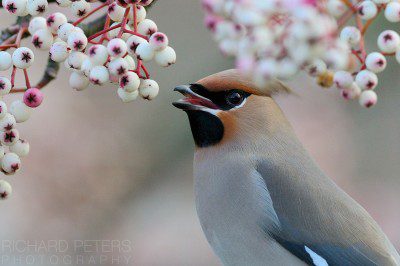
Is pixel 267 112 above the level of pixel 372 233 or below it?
above

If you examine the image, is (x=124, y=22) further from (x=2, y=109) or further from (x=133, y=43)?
(x=2, y=109)

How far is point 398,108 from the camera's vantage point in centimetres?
521

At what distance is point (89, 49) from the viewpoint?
1739mm

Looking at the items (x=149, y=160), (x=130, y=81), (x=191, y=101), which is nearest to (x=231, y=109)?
(x=191, y=101)

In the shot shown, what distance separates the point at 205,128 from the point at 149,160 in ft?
7.88

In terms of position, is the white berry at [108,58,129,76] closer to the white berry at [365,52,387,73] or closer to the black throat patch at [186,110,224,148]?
the white berry at [365,52,387,73]

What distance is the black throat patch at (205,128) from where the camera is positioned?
2.48m

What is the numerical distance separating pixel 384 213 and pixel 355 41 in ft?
12.1

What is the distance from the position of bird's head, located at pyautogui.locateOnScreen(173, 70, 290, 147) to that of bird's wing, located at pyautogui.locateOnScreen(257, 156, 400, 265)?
115 millimetres

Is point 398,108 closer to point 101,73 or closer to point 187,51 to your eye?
point 187,51

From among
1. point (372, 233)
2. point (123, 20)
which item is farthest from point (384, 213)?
point (123, 20)

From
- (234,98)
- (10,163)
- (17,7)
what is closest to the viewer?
(17,7)

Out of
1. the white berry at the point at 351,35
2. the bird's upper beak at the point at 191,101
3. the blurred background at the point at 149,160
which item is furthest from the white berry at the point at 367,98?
the blurred background at the point at 149,160

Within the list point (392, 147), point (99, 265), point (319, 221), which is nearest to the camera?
point (319, 221)
